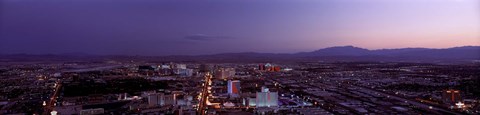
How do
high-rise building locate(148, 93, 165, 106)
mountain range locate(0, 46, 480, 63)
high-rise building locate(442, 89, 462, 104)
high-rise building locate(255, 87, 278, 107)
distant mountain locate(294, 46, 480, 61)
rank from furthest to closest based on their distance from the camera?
1. distant mountain locate(294, 46, 480, 61)
2. mountain range locate(0, 46, 480, 63)
3. high-rise building locate(442, 89, 462, 104)
4. high-rise building locate(148, 93, 165, 106)
5. high-rise building locate(255, 87, 278, 107)

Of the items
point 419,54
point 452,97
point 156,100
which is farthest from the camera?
point 419,54

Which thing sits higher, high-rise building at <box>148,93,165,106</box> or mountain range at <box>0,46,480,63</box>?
mountain range at <box>0,46,480,63</box>

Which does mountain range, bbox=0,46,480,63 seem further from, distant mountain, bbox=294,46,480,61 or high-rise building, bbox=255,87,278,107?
high-rise building, bbox=255,87,278,107

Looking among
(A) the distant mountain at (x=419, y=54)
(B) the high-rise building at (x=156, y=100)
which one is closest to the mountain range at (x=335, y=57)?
(A) the distant mountain at (x=419, y=54)

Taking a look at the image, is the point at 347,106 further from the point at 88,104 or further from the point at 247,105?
the point at 88,104

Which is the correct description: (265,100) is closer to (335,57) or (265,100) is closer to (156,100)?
(156,100)

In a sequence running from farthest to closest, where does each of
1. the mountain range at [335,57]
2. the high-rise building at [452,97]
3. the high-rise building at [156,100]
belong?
the mountain range at [335,57] → the high-rise building at [452,97] → the high-rise building at [156,100]

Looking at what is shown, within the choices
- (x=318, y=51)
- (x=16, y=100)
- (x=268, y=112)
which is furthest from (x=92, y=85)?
(x=318, y=51)

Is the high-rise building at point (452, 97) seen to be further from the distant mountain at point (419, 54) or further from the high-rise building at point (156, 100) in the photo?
the distant mountain at point (419, 54)

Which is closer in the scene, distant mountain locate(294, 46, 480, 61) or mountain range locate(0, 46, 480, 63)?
mountain range locate(0, 46, 480, 63)

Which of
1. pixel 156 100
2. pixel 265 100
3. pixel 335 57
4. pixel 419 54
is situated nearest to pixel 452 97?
pixel 265 100

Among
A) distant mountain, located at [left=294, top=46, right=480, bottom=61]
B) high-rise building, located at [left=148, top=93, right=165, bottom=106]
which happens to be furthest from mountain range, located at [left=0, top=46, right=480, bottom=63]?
high-rise building, located at [left=148, top=93, right=165, bottom=106]
